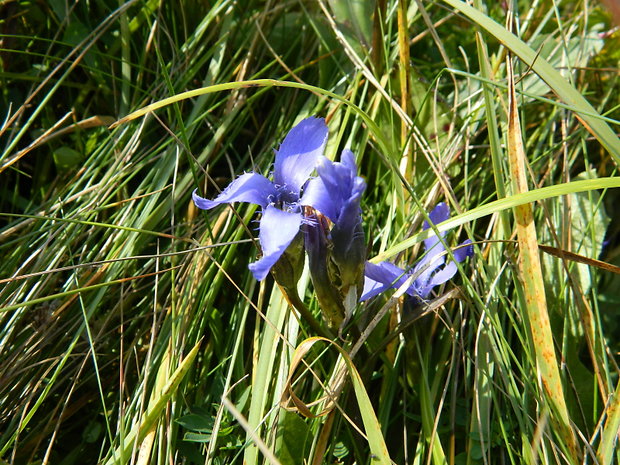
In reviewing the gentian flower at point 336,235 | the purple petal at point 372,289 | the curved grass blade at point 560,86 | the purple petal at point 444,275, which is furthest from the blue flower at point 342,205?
the curved grass blade at point 560,86

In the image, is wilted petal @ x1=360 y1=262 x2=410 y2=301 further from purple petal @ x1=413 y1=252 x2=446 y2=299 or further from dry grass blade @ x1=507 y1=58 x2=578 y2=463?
dry grass blade @ x1=507 y1=58 x2=578 y2=463

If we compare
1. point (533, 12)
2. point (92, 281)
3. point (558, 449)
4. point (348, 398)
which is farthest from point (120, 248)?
point (533, 12)

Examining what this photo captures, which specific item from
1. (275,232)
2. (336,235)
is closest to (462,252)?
(336,235)

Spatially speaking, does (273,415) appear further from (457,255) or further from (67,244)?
(67,244)

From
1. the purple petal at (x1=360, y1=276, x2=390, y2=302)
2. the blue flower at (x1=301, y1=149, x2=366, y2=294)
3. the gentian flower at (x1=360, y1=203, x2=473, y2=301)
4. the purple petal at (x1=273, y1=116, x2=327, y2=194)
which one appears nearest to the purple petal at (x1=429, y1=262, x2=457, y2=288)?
the gentian flower at (x1=360, y1=203, x2=473, y2=301)

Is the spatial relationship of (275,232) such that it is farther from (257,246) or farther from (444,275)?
(444,275)

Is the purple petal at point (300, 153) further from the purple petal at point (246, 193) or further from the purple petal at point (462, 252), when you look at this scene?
the purple petal at point (462, 252)
